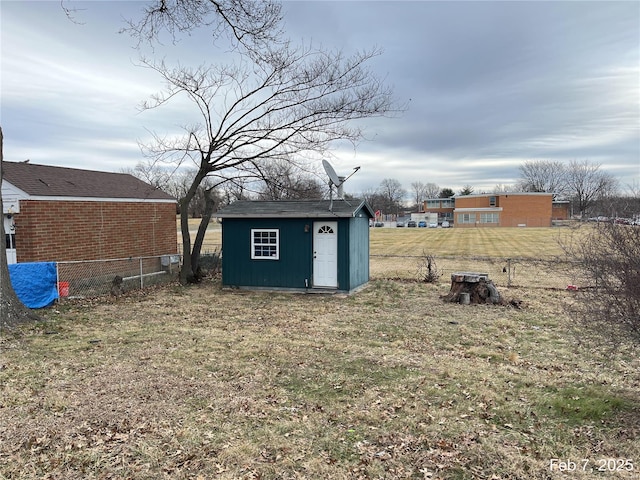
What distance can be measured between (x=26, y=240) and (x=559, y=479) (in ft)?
42.6

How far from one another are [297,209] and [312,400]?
8.07m

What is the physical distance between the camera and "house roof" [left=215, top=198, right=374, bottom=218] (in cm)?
1178

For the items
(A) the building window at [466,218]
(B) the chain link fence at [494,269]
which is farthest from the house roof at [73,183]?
(A) the building window at [466,218]

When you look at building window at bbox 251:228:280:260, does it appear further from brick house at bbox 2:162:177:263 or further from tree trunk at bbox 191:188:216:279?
brick house at bbox 2:162:177:263

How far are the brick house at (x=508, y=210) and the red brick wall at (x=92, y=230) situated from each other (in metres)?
54.3

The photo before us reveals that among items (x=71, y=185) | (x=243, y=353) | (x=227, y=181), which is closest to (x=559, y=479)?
(x=243, y=353)

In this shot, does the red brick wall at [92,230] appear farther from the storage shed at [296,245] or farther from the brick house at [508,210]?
the brick house at [508,210]

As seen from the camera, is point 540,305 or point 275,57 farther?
point 275,57

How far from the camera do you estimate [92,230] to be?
43.7 feet

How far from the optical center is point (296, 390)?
5.09 meters

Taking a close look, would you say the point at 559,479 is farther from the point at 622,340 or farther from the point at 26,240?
the point at 26,240

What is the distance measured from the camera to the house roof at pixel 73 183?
39.2 feet

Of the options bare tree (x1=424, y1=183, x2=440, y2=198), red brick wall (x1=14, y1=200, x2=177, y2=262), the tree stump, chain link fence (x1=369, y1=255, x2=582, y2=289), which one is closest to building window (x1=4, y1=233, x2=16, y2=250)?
Result: red brick wall (x1=14, y1=200, x2=177, y2=262)

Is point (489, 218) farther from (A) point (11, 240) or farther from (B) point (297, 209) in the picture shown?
(A) point (11, 240)
